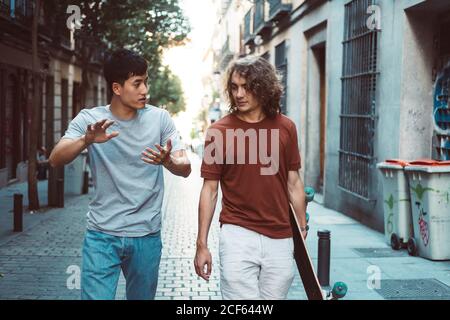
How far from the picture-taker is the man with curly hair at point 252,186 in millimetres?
3486

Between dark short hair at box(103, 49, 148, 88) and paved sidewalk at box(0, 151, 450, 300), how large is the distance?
296cm

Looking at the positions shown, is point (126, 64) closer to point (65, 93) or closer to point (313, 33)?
point (313, 33)

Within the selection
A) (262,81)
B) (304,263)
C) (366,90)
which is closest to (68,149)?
(262,81)

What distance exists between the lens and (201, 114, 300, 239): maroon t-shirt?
3508 mm

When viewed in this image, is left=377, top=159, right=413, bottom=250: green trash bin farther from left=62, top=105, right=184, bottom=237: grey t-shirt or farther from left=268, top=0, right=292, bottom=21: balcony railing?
left=268, top=0, right=292, bottom=21: balcony railing

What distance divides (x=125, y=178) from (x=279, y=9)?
50.8 ft

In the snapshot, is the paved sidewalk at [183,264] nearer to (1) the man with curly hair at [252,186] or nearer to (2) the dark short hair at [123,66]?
(1) the man with curly hair at [252,186]

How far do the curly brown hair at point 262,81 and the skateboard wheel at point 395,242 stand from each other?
516 centimetres

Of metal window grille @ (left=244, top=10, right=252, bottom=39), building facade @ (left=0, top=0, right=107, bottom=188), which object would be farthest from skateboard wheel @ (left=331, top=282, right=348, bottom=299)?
metal window grille @ (left=244, top=10, right=252, bottom=39)

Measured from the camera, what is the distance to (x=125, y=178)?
3.52 metres

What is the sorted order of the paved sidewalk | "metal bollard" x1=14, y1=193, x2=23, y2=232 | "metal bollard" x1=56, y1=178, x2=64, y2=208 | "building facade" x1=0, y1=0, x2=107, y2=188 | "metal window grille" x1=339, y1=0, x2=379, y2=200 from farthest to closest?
"building facade" x1=0, y1=0, x2=107, y2=188 < "metal bollard" x1=56, y1=178, x2=64, y2=208 < "metal window grille" x1=339, y1=0, x2=379, y2=200 < "metal bollard" x1=14, y1=193, x2=23, y2=232 < the paved sidewalk

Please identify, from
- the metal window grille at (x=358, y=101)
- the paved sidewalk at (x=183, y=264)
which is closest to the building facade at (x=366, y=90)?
the metal window grille at (x=358, y=101)

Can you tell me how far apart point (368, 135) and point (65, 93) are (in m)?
16.4

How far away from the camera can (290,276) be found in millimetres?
3562
